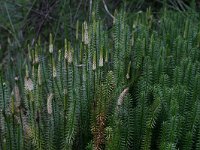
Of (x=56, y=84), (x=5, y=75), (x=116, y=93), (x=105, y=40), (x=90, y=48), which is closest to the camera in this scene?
(x=116, y=93)

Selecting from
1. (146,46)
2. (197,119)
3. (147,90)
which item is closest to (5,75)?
(146,46)

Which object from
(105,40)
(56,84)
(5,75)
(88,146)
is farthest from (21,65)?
(88,146)

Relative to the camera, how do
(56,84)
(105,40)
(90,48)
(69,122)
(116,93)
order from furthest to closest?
(105,40)
(90,48)
(56,84)
(116,93)
(69,122)

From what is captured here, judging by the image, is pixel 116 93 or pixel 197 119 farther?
pixel 116 93

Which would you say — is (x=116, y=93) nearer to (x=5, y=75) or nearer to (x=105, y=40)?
(x=105, y=40)

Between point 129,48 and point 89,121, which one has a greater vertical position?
point 129,48

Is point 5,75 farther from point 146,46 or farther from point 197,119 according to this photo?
point 197,119

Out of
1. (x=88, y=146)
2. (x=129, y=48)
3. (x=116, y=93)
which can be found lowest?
(x=88, y=146)
